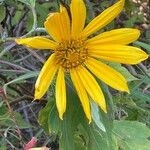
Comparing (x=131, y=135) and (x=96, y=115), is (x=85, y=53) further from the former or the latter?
(x=131, y=135)

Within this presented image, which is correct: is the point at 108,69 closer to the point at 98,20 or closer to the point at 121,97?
the point at 98,20

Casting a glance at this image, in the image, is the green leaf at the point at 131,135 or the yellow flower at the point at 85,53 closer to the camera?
the yellow flower at the point at 85,53

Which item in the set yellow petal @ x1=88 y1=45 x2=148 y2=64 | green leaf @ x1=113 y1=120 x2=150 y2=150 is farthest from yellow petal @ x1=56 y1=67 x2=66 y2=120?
green leaf @ x1=113 y1=120 x2=150 y2=150

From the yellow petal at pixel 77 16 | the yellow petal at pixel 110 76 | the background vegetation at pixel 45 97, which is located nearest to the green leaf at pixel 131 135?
the background vegetation at pixel 45 97

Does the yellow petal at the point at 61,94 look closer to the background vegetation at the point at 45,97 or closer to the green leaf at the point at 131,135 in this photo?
the background vegetation at the point at 45,97

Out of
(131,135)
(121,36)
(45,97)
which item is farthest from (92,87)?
(45,97)

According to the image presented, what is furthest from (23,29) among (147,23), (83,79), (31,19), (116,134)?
(83,79)
